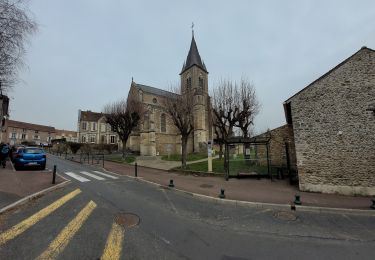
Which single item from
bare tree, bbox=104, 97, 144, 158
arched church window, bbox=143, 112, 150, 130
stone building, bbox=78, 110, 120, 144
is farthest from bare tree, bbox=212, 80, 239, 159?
stone building, bbox=78, 110, 120, 144

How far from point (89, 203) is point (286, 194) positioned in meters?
8.19

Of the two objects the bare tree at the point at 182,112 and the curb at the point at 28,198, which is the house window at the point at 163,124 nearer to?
the bare tree at the point at 182,112

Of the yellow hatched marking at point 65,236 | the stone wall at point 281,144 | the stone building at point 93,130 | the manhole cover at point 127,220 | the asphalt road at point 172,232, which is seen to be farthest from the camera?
the stone building at point 93,130

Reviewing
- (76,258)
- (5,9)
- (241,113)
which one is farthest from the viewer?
(241,113)

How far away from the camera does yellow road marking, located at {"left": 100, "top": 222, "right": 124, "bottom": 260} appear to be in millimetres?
3727

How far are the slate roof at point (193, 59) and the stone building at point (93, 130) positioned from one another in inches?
966

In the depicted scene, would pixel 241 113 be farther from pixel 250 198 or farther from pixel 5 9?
pixel 5 9

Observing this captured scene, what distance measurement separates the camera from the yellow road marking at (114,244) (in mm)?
3727

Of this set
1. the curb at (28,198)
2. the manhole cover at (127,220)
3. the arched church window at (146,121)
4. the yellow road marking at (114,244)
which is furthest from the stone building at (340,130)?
the arched church window at (146,121)

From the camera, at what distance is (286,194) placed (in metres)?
9.62

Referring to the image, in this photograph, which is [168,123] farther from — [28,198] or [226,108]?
[28,198]

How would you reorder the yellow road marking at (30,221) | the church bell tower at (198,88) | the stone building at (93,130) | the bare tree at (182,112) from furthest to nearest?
1. the stone building at (93,130)
2. the church bell tower at (198,88)
3. the bare tree at (182,112)
4. the yellow road marking at (30,221)

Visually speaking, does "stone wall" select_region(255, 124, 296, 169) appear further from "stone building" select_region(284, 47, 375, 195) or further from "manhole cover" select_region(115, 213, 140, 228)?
"manhole cover" select_region(115, 213, 140, 228)

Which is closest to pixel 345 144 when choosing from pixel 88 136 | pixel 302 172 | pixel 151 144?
pixel 302 172
